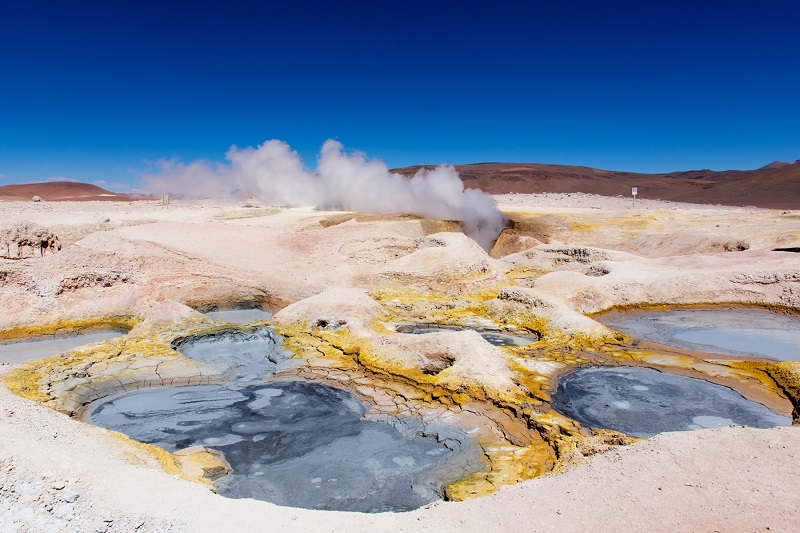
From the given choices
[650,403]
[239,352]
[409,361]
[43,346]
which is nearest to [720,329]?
[650,403]

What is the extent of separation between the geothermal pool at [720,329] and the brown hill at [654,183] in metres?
33.8

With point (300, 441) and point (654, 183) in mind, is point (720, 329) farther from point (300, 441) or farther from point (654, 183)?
point (654, 183)

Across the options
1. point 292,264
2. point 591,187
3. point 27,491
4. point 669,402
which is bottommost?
point 669,402

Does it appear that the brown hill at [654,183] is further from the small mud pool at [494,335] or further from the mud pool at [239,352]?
the mud pool at [239,352]

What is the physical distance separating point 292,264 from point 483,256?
607cm

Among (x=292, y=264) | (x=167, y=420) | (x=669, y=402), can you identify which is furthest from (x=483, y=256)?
(x=167, y=420)

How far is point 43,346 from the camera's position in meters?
10.8

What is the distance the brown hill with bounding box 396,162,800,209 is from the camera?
46.3 m

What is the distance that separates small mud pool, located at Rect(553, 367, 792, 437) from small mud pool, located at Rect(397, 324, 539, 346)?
6.61 feet

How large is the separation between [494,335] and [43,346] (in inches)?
372

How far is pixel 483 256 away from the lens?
17.0 metres

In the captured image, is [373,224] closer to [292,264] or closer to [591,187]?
[292,264]

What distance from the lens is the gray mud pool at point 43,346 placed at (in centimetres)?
1010

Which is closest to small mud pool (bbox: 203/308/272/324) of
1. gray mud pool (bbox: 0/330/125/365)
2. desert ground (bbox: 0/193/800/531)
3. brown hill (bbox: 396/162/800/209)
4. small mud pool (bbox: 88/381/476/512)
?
desert ground (bbox: 0/193/800/531)
